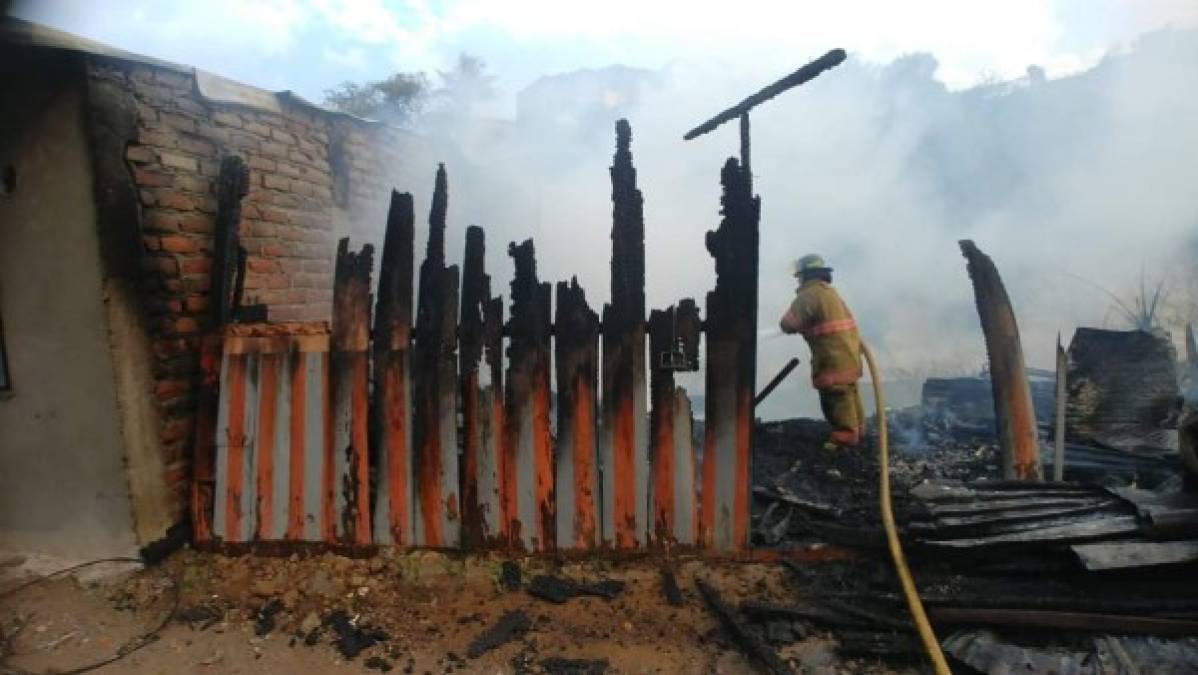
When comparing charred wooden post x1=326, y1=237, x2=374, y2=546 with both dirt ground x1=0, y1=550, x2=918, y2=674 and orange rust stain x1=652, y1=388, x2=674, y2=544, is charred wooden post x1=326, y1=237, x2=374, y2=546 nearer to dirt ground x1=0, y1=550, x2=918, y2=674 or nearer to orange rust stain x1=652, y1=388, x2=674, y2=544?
dirt ground x1=0, y1=550, x2=918, y2=674

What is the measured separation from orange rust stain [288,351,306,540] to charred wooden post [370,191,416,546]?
0.46 m

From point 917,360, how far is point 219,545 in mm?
16266

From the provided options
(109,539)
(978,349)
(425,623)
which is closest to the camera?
(425,623)

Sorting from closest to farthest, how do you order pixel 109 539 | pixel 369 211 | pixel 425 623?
pixel 425 623
pixel 109 539
pixel 369 211

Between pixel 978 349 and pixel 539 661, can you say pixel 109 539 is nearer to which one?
pixel 539 661

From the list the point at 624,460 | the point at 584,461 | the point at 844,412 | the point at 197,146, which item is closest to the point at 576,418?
the point at 584,461

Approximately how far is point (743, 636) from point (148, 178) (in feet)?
14.0

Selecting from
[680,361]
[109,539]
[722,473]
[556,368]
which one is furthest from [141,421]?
[722,473]

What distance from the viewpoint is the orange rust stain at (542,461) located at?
3717 millimetres

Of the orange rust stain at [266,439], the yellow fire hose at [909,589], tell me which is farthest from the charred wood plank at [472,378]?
the yellow fire hose at [909,589]

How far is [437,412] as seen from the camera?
12.4 feet

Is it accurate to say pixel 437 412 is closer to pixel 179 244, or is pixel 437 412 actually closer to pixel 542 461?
pixel 542 461

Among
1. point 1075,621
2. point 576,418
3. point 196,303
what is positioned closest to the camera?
point 1075,621

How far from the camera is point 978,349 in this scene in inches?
624
